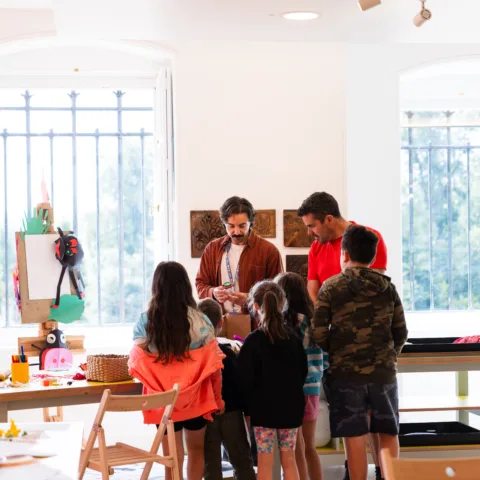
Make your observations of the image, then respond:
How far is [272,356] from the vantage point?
13.8 feet

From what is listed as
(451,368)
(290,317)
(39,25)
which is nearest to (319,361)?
(290,317)

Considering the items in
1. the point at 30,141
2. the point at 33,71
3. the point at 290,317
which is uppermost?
the point at 33,71

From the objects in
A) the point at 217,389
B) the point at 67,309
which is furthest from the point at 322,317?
the point at 67,309

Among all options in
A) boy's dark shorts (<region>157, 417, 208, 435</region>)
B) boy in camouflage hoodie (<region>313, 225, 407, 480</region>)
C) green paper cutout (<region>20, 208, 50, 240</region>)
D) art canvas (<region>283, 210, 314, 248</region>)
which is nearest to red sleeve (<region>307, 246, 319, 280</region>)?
boy in camouflage hoodie (<region>313, 225, 407, 480</region>)

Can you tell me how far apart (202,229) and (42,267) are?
1.47m

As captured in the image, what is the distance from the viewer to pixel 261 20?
5004mm

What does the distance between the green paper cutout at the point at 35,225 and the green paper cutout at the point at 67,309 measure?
1.49 feet

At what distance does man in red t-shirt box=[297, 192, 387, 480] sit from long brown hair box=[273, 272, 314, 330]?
50cm

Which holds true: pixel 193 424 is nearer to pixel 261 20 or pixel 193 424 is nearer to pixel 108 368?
pixel 108 368

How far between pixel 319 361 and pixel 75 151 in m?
3.74

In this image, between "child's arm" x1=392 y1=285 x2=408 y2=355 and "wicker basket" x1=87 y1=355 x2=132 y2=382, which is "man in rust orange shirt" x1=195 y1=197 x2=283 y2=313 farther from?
"child's arm" x1=392 y1=285 x2=408 y2=355

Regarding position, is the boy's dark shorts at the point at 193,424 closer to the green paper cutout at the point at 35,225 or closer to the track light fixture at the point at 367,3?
the green paper cutout at the point at 35,225

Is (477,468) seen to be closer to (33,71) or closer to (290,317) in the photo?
(290,317)

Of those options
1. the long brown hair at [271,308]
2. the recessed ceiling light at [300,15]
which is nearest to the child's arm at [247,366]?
the long brown hair at [271,308]
